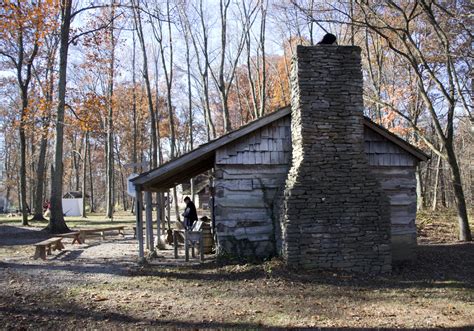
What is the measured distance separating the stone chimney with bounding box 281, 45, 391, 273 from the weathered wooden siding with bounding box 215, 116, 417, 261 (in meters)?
0.74

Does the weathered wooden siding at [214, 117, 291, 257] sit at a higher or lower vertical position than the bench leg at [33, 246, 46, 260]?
higher

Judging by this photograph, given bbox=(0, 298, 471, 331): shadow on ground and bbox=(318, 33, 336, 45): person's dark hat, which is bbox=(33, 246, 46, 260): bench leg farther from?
bbox=(318, 33, 336, 45): person's dark hat

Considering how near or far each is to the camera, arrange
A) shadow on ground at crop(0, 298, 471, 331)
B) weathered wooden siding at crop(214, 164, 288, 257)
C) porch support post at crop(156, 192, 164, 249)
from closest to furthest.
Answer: shadow on ground at crop(0, 298, 471, 331) < weathered wooden siding at crop(214, 164, 288, 257) < porch support post at crop(156, 192, 164, 249)

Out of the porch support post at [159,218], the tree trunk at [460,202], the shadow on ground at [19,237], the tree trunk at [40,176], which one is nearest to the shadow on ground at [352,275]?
the porch support post at [159,218]

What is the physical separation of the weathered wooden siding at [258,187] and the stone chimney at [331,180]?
2.44ft

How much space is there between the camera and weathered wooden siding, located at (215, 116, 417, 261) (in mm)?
10812

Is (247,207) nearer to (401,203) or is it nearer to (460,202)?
(401,203)

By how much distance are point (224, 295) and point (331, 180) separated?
3.69 m

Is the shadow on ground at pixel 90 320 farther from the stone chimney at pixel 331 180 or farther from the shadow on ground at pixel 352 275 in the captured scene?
the stone chimney at pixel 331 180

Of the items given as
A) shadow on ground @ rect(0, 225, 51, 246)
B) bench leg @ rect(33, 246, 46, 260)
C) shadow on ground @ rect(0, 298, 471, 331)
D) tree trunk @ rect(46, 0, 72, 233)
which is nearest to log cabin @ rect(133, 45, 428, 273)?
bench leg @ rect(33, 246, 46, 260)

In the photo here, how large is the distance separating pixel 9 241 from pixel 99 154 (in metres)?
40.7

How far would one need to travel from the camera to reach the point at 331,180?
31.5 ft

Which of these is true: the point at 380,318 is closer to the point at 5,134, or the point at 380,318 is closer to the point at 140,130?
the point at 140,130

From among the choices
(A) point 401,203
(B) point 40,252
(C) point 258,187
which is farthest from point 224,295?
(B) point 40,252
